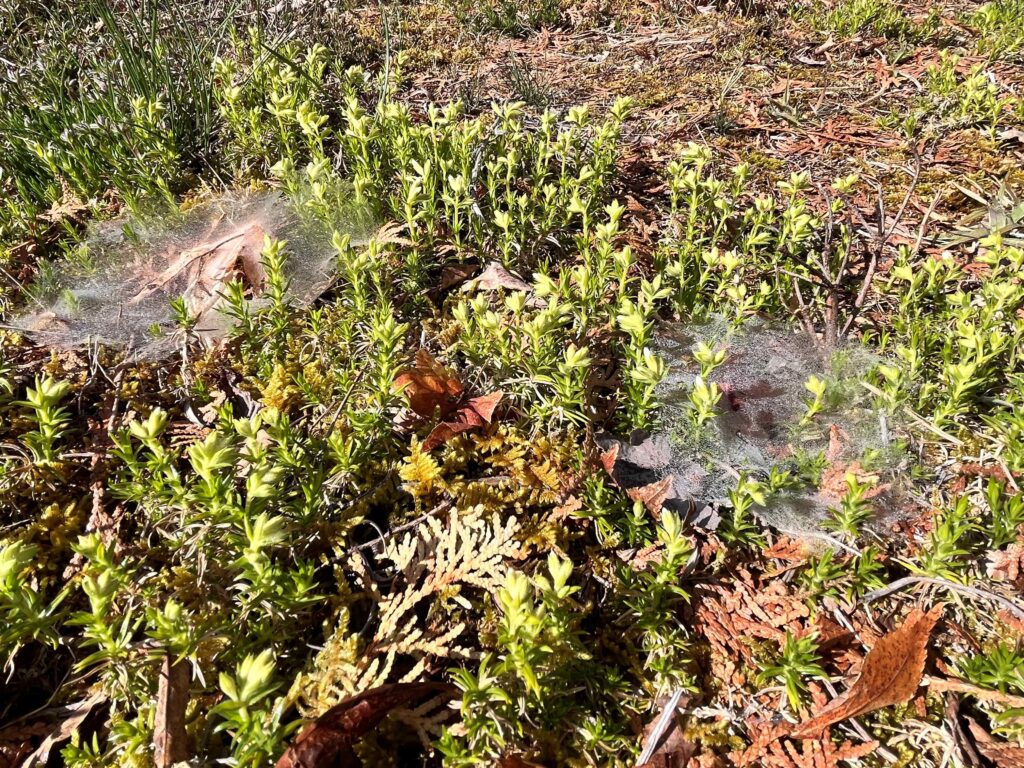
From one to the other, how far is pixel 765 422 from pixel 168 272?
2772 mm

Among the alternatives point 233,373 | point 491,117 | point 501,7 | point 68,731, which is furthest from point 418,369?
point 501,7

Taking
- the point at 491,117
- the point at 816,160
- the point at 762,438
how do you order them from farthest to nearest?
the point at 491,117, the point at 816,160, the point at 762,438

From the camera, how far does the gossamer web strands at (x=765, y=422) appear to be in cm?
219

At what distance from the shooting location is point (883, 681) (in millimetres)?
1669

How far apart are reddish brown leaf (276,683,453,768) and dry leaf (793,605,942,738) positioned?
108cm

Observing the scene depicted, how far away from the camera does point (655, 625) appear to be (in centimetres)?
182

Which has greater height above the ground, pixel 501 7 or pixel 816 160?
pixel 501 7

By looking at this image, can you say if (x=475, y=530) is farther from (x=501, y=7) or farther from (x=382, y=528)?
(x=501, y=7)

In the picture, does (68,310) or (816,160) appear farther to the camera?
(816,160)

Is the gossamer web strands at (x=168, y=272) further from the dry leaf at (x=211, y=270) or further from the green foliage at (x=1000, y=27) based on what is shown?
the green foliage at (x=1000, y=27)

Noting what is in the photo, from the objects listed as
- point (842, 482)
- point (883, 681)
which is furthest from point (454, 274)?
point (883, 681)

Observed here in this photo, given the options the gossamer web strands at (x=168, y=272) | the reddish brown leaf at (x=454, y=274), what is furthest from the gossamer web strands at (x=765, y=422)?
the gossamer web strands at (x=168, y=272)

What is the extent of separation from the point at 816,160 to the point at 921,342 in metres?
1.83

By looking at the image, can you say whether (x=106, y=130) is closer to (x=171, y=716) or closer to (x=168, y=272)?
(x=168, y=272)
